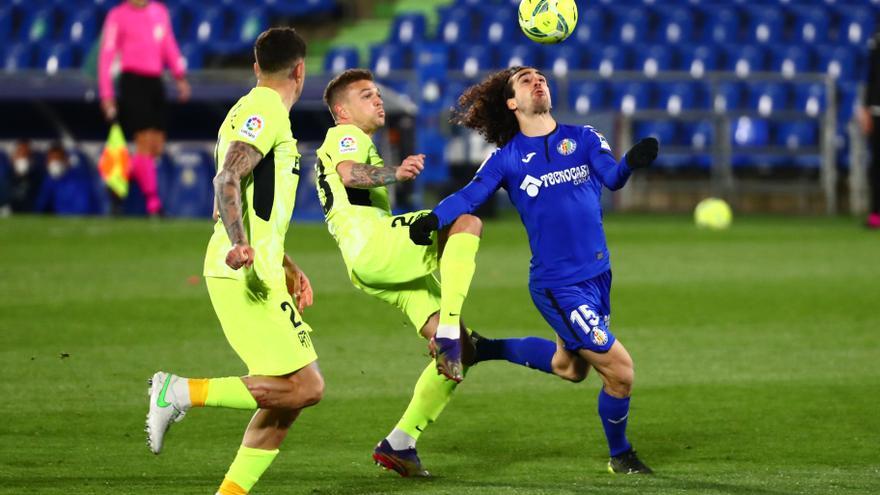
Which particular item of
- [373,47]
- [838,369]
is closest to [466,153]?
[373,47]

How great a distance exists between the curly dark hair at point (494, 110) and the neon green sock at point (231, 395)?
1.97 metres

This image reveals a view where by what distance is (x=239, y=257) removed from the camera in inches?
215

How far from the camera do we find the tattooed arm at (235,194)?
5473mm

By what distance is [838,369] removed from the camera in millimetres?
9625

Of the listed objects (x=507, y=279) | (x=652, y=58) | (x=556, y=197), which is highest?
(x=556, y=197)

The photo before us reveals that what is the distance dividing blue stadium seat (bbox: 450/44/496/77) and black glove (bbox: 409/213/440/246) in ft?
57.9

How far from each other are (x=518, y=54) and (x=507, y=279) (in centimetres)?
1063

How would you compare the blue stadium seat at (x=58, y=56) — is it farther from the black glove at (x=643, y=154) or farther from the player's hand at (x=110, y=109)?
the black glove at (x=643, y=154)

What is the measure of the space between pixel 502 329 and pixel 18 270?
17.5 feet

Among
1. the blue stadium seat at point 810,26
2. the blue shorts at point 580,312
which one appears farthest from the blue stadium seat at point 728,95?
the blue shorts at point 580,312

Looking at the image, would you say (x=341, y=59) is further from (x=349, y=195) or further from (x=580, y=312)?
(x=580, y=312)

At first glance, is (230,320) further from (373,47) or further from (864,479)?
(373,47)

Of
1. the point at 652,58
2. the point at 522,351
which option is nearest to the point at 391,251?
the point at 522,351

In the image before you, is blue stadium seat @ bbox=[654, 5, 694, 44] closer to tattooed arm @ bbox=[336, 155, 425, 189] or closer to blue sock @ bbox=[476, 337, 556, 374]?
blue sock @ bbox=[476, 337, 556, 374]
